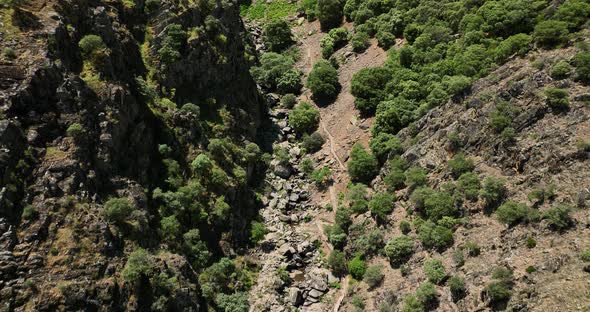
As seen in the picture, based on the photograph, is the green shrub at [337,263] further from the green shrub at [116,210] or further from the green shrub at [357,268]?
the green shrub at [116,210]

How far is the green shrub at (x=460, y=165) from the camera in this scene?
56.8 meters

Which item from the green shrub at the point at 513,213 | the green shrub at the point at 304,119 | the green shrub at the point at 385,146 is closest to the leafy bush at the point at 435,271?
the green shrub at the point at 513,213

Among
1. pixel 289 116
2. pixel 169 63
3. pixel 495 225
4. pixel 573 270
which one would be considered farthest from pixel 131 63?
pixel 573 270

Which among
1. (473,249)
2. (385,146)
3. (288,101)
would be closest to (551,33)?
(385,146)

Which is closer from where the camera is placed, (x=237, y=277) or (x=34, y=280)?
(x=34, y=280)

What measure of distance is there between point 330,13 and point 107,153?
66612 mm

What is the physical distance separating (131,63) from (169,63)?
19.3 feet

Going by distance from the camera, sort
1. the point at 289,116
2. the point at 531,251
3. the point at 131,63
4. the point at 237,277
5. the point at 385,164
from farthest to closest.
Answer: the point at 289,116
the point at 385,164
the point at 131,63
the point at 237,277
the point at 531,251

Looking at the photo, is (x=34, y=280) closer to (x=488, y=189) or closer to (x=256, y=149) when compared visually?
(x=256, y=149)

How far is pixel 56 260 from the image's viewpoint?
137ft

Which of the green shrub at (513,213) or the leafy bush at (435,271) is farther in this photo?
the leafy bush at (435,271)

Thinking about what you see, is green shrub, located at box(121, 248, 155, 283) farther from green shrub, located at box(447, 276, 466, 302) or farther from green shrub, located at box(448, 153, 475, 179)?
green shrub, located at box(448, 153, 475, 179)

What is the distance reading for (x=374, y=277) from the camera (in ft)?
181

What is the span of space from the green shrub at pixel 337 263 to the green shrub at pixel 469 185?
17.4m
